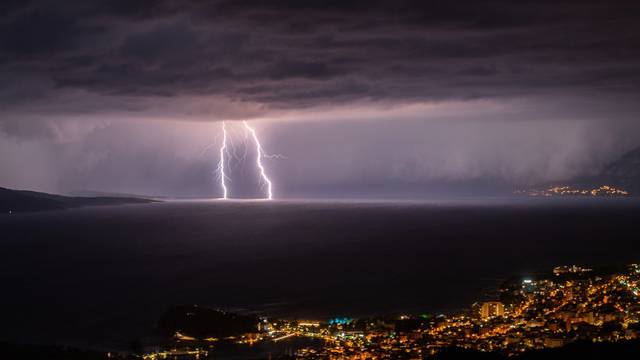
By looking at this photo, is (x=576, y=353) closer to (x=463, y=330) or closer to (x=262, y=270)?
(x=463, y=330)

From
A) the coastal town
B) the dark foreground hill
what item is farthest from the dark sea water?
the dark foreground hill

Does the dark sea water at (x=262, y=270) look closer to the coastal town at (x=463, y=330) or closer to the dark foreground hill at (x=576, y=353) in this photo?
the coastal town at (x=463, y=330)

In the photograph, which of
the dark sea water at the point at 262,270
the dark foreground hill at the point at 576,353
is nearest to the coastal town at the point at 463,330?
the dark foreground hill at the point at 576,353

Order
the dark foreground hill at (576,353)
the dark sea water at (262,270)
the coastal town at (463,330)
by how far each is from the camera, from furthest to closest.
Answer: the dark sea water at (262,270)
the coastal town at (463,330)
the dark foreground hill at (576,353)

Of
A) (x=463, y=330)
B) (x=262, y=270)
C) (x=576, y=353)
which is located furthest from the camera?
(x=262, y=270)

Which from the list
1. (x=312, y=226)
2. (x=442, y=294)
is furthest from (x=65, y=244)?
(x=442, y=294)

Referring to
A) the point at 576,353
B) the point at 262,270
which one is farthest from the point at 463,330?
the point at 262,270

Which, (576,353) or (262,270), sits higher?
(576,353)

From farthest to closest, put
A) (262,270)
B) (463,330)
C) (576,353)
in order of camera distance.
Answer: (262,270) < (463,330) < (576,353)
